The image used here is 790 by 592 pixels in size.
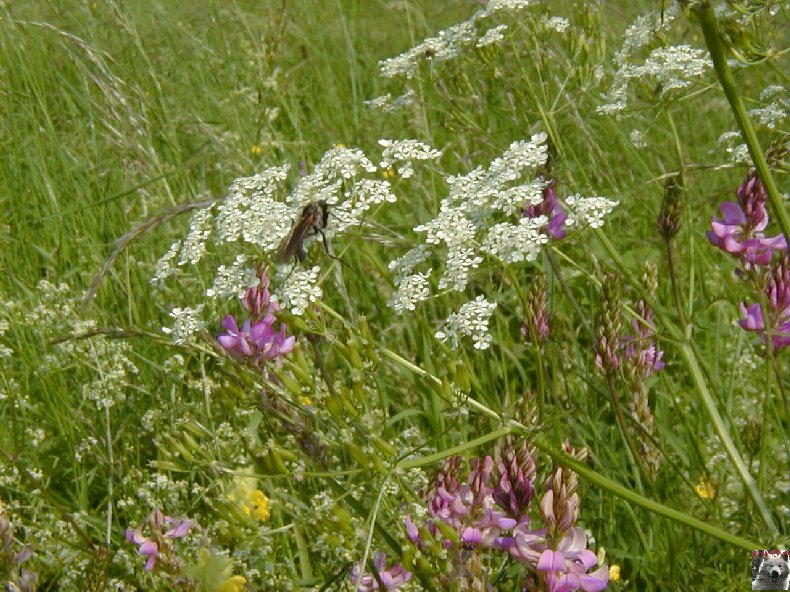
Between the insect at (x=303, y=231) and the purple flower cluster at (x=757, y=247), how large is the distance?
0.84 metres

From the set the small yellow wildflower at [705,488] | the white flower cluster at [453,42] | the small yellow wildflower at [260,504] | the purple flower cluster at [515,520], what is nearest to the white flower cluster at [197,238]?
the purple flower cluster at [515,520]

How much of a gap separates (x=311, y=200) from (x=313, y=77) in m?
3.61

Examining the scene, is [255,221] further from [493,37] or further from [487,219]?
[493,37]

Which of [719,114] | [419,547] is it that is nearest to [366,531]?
[419,547]

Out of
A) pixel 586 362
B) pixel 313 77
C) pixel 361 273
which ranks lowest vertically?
pixel 586 362

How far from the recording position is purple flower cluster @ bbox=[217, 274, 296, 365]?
172 cm

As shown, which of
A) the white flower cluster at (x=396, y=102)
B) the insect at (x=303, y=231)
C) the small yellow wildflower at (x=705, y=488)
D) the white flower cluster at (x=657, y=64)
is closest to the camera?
the insect at (x=303, y=231)

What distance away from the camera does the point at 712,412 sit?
1572 millimetres

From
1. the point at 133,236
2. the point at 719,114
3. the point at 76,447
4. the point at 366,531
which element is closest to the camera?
the point at 366,531

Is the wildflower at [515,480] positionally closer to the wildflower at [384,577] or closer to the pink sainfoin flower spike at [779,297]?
the wildflower at [384,577]

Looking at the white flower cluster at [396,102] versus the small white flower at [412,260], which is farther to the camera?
the white flower cluster at [396,102]

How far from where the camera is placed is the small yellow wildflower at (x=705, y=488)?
213cm

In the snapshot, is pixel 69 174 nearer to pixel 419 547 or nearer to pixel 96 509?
pixel 96 509

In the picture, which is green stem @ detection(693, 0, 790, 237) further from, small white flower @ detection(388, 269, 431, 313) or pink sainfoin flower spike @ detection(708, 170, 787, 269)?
pink sainfoin flower spike @ detection(708, 170, 787, 269)
